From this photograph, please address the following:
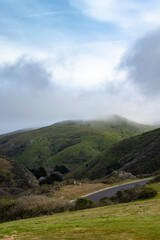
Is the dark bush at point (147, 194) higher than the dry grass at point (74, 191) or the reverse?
higher

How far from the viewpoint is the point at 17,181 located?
66.5 metres

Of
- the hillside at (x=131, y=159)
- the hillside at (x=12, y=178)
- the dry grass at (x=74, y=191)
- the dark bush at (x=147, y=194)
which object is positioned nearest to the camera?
the dark bush at (x=147, y=194)

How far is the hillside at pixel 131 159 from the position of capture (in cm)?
7179

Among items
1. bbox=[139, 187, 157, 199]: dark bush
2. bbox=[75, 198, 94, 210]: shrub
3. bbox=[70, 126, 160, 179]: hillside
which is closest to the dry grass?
bbox=[75, 198, 94, 210]: shrub

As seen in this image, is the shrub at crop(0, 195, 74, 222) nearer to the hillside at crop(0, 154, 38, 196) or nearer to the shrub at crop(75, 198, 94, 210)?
the shrub at crop(75, 198, 94, 210)

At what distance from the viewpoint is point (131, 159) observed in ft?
278

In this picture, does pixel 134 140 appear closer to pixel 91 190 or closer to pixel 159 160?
pixel 159 160

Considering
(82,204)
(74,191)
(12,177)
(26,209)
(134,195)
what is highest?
(12,177)

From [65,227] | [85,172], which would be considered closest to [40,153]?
[85,172]

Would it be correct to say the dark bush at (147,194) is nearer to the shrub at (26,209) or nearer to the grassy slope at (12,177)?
the shrub at (26,209)

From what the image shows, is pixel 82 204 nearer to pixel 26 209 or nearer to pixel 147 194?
pixel 26 209

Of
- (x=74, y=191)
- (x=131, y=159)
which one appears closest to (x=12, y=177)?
(x=74, y=191)

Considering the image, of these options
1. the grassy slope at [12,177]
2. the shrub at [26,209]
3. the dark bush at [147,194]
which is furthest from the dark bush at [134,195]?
the grassy slope at [12,177]

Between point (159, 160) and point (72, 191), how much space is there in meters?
38.0
